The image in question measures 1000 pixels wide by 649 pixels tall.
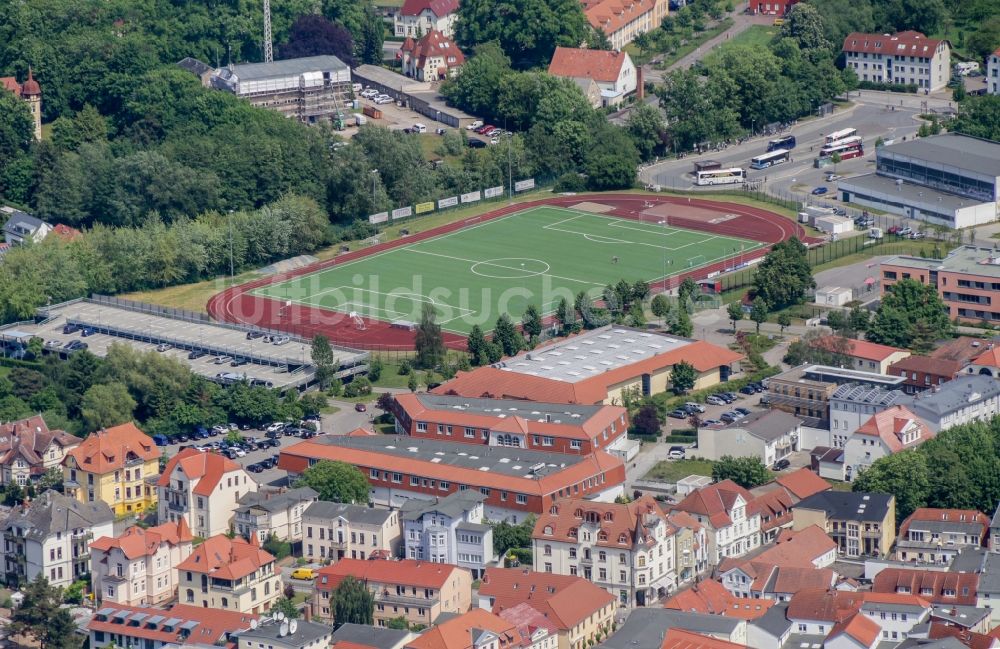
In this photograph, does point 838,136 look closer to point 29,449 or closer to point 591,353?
point 591,353

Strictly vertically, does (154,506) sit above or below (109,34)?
below

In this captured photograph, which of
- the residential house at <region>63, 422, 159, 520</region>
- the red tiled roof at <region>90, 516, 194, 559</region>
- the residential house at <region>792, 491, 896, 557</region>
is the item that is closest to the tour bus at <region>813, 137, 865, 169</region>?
the residential house at <region>792, 491, 896, 557</region>

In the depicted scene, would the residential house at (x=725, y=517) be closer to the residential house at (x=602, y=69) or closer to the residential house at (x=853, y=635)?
the residential house at (x=853, y=635)

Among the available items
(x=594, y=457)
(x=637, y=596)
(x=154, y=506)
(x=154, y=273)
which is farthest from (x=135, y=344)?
(x=637, y=596)

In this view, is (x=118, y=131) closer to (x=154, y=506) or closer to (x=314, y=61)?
(x=314, y=61)

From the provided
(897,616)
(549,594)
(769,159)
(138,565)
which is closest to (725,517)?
(549,594)
